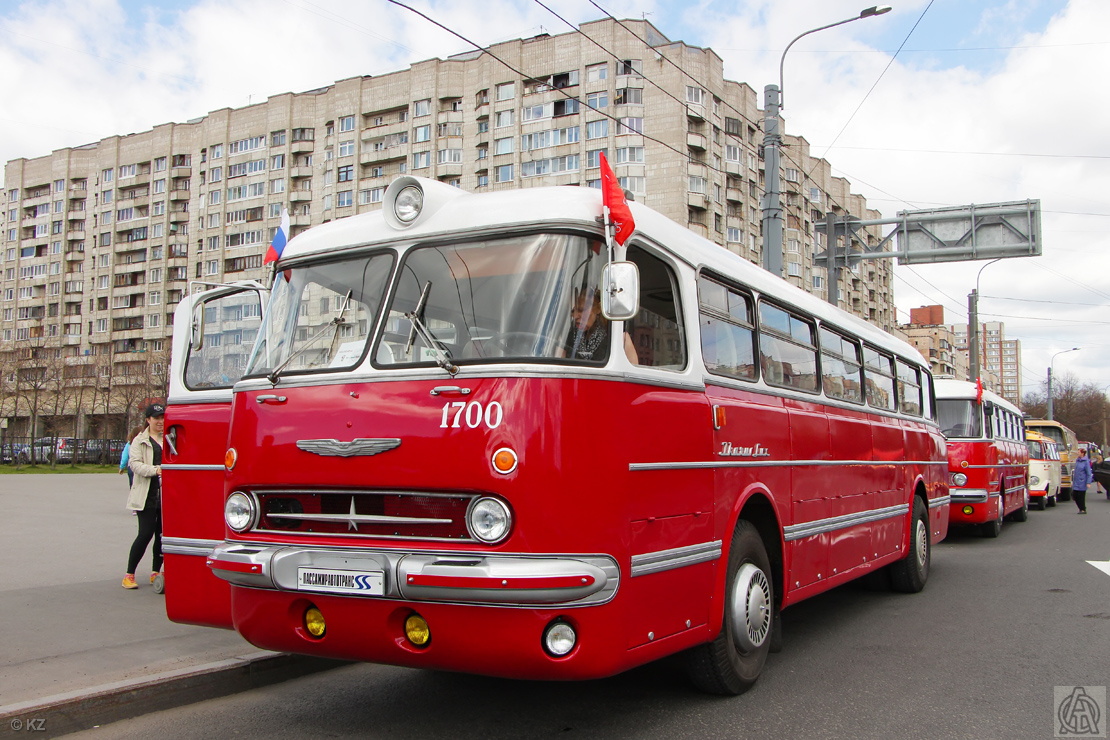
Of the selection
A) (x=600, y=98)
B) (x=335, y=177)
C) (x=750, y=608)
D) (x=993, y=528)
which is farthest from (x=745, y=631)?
(x=335, y=177)

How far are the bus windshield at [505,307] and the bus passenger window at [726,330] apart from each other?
1.20m

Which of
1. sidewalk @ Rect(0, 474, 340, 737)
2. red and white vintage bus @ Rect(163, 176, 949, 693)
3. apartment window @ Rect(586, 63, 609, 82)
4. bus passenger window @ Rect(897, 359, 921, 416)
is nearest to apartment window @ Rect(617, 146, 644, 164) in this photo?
apartment window @ Rect(586, 63, 609, 82)

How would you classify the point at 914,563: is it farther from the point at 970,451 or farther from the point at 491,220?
the point at 491,220

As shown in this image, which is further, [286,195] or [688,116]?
[286,195]

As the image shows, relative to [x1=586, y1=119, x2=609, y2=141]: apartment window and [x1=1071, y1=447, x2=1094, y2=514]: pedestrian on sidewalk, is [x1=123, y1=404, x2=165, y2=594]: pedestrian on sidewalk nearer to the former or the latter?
[x1=1071, y1=447, x2=1094, y2=514]: pedestrian on sidewalk

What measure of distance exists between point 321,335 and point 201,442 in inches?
67.7

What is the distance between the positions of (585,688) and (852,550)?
318 cm

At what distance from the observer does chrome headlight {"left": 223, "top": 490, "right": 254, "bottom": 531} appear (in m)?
5.02

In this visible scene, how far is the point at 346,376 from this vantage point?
482 centimetres

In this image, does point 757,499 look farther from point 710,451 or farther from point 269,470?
point 269,470

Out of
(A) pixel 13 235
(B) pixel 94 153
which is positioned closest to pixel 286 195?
(B) pixel 94 153

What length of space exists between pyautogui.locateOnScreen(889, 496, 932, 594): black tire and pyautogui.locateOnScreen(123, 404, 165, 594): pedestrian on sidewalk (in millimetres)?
7508

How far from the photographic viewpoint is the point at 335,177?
71.8 meters

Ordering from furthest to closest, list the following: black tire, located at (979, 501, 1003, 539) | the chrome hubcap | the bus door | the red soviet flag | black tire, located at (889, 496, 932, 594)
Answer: black tire, located at (979, 501, 1003, 539), black tire, located at (889, 496, 932, 594), the bus door, the chrome hubcap, the red soviet flag
